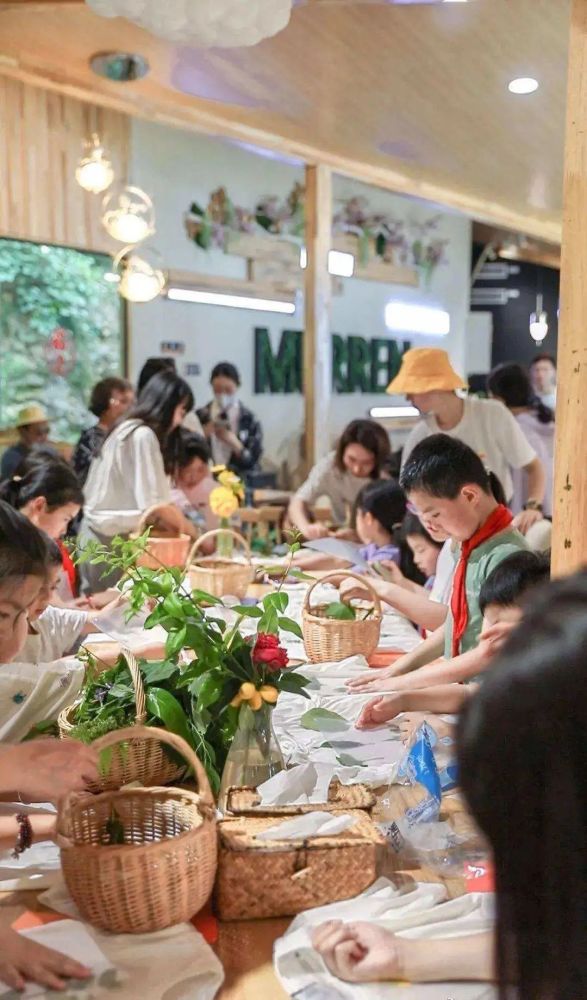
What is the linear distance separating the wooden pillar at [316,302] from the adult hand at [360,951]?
16.8ft

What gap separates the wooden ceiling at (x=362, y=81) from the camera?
3875 millimetres

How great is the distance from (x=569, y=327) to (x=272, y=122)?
4442mm

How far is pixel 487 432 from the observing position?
3.75 metres

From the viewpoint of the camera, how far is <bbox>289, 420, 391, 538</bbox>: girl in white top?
414 centimetres

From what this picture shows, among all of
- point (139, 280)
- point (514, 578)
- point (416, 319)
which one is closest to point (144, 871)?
point (514, 578)

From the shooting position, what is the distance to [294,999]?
1045 millimetres

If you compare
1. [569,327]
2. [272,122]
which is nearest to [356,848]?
[569,327]

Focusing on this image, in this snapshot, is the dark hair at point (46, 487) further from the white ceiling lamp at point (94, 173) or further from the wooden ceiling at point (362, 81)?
the white ceiling lamp at point (94, 173)

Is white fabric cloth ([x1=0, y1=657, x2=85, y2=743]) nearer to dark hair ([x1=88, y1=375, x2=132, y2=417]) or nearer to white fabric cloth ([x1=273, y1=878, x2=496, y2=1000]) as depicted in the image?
white fabric cloth ([x1=273, y1=878, x2=496, y2=1000])

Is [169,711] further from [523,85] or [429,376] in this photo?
[523,85]

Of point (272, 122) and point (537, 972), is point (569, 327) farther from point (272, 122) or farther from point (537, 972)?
point (272, 122)

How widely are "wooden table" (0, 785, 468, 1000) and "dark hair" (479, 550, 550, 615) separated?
2.18 ft

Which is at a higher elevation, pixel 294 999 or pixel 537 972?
pixel 537 972

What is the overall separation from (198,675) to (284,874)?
1.28 ft
